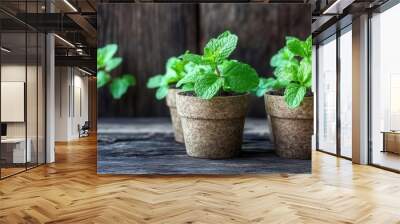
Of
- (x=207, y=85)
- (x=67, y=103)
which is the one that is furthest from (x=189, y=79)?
(x=67, y=103)

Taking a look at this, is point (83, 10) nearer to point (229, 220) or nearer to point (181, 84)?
point (181, 84)

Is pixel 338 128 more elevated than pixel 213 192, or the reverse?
pixel 338 128

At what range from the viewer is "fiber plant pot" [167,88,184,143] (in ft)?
15.7

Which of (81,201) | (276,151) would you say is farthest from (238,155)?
(81,201)

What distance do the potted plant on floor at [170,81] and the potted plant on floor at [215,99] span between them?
71 mm

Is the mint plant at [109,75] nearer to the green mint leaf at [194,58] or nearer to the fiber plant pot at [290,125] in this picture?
the green mint leaf at [194,58]

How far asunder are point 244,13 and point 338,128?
360 centimetres

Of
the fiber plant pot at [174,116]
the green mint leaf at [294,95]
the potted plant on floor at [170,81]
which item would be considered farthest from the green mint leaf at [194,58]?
the green mint leaf at [294,95]

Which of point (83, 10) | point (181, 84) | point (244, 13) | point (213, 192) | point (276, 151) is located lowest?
point (213, 192)

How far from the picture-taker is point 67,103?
39.4 ft

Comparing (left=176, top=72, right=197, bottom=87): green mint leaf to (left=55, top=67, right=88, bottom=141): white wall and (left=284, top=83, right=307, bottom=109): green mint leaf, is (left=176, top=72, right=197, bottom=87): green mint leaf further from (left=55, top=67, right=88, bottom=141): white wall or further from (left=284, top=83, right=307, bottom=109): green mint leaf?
(left=55, top=67, right=88, bottom=141): white wall

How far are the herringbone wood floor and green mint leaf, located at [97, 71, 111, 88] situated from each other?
1112 mm

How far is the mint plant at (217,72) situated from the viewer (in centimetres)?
466

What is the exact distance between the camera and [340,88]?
292 inches
